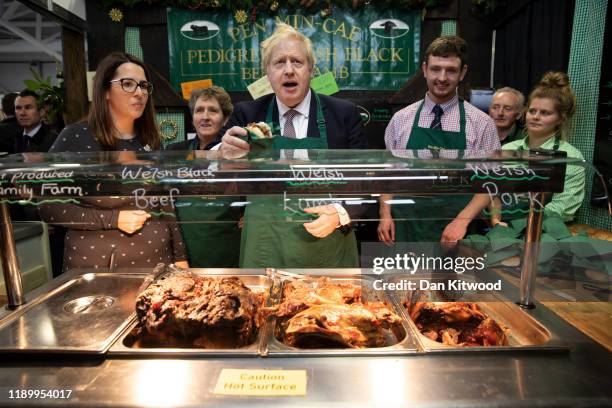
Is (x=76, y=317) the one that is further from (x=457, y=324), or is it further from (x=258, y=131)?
(x=457, y=324)

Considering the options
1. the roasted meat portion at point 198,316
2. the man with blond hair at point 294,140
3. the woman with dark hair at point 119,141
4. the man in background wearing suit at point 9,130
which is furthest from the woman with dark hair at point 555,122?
the man in background wearing suit at point 9,130

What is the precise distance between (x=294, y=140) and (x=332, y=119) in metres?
0.24

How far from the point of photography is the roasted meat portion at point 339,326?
1164 mm

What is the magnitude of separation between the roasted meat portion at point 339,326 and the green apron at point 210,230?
1.19 feet

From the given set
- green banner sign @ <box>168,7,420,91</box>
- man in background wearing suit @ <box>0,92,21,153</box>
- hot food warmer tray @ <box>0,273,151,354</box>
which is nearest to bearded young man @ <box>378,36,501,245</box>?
hot food warmer tray @ <box>0,273,151,354</box>

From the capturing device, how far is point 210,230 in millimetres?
1793

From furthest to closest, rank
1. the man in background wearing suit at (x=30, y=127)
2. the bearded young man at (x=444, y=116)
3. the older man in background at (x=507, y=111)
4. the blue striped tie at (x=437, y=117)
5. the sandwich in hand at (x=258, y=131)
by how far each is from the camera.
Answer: the man in background wearing suit at (x=30, y=127) < the older man in background at (x=507, y=111) < the blue striped tie at (x=437, y=117) < the bearded young man at (x=444, y=116) < the sandwich in hand at (x=258, y=131)

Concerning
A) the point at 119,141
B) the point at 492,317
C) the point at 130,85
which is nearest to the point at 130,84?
the point at 130,85

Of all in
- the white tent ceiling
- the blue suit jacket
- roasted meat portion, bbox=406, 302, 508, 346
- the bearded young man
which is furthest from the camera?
the white tent ceiling

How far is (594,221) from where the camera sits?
283cm

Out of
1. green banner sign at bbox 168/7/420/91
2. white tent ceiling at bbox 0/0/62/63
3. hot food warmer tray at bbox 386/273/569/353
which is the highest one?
white tent ceiling at bbox 0/0/62/63

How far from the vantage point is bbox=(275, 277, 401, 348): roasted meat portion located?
1168 millimetres

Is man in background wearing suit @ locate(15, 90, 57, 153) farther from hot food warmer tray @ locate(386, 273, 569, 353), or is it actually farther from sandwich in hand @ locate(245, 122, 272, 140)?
hot food warmer tray @ locate(386, 273, 569, 353)

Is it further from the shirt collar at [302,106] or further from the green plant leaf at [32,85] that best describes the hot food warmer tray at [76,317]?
the green plant leaf at [32,85]
